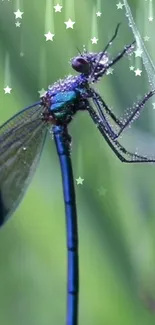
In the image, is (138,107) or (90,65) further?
(138,107)

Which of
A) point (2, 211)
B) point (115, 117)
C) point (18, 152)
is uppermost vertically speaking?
point (115, 117)

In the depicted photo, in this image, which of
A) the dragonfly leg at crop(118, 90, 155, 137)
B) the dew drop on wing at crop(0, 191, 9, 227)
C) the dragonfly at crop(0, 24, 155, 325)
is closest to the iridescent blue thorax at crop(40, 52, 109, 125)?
the dragonfly at crop(0, 24, 155, 325)

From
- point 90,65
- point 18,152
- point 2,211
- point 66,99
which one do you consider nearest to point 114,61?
point 90,65

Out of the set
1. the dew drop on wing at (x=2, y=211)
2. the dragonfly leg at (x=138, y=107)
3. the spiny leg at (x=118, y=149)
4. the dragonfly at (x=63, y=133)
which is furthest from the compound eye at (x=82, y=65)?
the dew drop on wing at (x=2, y=211)

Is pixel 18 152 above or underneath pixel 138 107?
underneath

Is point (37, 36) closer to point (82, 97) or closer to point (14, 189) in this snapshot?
point (82, 97)

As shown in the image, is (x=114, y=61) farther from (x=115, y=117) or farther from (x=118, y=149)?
(x=118, y=149)
